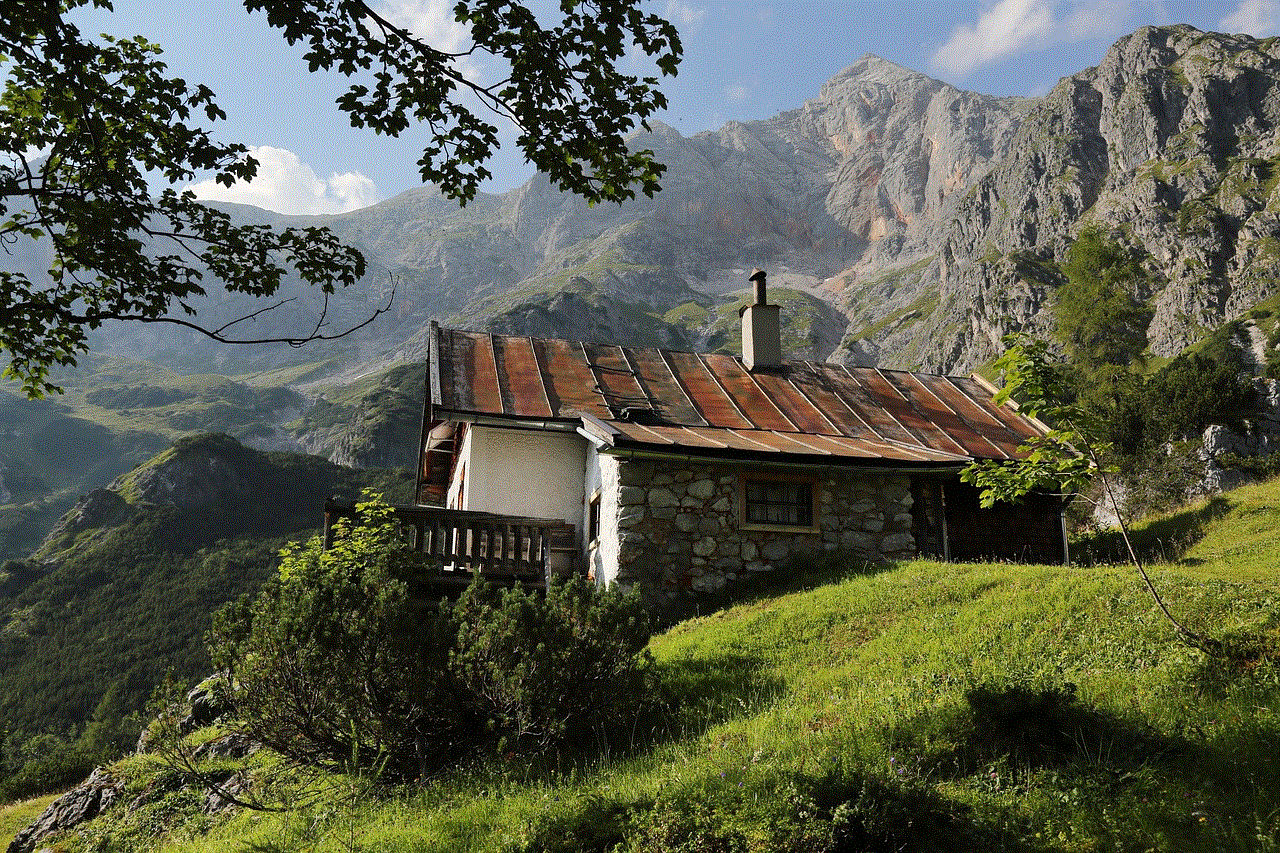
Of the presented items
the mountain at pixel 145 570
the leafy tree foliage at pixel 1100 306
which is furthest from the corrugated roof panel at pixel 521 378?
the leafy tree foliage at pixel 1100 306

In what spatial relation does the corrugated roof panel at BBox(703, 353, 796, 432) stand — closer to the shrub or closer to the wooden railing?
the wooden railing

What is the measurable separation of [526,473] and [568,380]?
2.90 m

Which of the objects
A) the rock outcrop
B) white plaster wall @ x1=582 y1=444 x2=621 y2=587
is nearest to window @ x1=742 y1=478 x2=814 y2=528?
white plaster wall @ x1=582 y1=444 x2=621 y2=587

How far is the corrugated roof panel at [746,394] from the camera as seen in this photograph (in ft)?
55.7

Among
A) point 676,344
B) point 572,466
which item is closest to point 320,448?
point 676,344

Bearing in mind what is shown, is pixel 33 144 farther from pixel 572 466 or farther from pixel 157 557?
pixel 157 557

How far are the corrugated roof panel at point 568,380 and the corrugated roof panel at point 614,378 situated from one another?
0.18 metres

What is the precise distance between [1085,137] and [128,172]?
446ft

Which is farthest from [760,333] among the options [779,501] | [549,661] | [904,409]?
[549,661]

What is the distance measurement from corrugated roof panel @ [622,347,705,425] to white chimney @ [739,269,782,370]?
2310 millimetres

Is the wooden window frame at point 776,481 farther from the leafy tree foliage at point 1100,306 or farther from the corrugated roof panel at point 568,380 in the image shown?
the leafy tree foliage at point 1100,306

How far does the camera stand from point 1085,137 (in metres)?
118

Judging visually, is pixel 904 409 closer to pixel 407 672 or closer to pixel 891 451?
pixel 891 451

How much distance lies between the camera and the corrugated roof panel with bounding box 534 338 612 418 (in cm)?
1609
